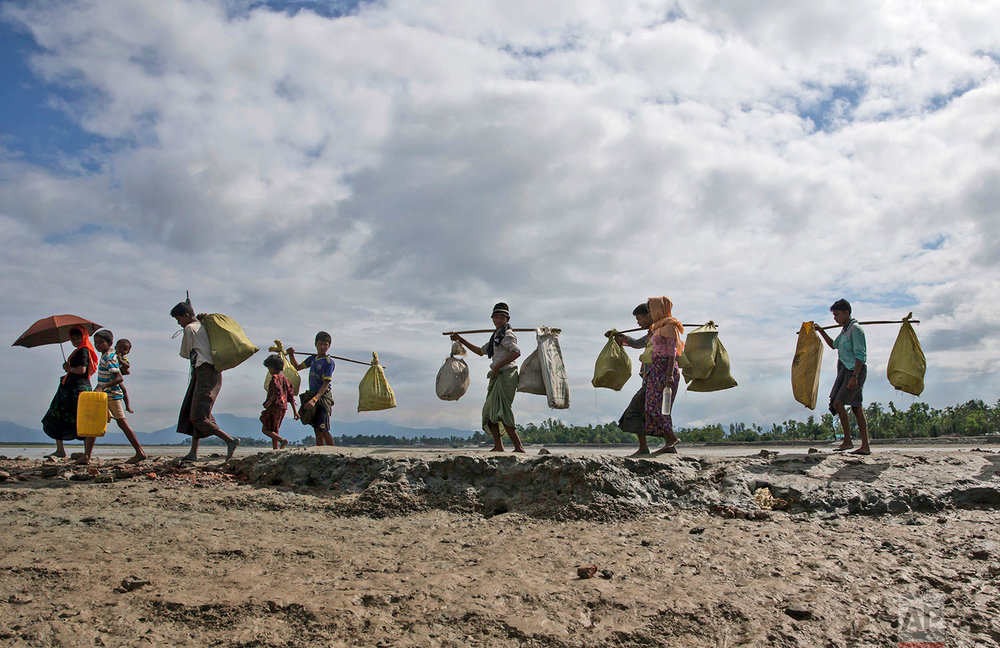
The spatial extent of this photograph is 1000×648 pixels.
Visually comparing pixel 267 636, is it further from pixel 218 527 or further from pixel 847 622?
pixel 847 622

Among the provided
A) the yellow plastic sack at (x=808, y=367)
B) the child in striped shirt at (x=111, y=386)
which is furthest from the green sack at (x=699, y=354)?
the child in striped shirt at (x=111, y=386)

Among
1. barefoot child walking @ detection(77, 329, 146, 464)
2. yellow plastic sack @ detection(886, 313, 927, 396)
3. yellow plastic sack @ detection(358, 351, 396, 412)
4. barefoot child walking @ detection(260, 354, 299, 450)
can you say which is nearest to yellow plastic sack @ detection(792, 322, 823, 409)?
yellow plastic sack @ detection(886, 313, 927, 396)

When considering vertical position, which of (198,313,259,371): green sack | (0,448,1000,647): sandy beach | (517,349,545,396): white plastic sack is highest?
(198,313,259,371): green sack

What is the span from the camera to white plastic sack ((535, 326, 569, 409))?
735 centimetres

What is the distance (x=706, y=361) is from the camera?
299 inches

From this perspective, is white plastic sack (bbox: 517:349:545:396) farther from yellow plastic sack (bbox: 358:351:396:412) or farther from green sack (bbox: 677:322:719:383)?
yellow plastic sack (bbox: 358:351:396:412)

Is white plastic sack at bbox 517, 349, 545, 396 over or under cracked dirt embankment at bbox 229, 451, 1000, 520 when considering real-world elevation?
over

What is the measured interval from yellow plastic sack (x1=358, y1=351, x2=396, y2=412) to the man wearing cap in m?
2.37

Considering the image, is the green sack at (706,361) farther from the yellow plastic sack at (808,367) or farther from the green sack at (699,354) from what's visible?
the yellow plastic sack at (808,367)

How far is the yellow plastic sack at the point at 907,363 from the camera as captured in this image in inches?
295

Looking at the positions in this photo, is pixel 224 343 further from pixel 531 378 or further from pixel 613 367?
pixel 613 367

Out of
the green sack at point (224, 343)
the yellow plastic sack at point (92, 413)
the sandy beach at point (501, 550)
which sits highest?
the green sack at point (224, 343)

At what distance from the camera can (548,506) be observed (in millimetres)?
5402

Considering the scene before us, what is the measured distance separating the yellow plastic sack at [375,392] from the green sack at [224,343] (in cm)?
229
